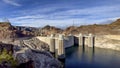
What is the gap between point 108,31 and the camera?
176 feet

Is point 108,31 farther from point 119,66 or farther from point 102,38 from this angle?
point 119,66

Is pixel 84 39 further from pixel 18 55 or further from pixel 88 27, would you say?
pixel 18 55

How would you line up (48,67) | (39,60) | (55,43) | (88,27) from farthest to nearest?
(88,27) → (55,43) → (48,67) → (39,60)

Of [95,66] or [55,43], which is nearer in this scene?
[95,66]

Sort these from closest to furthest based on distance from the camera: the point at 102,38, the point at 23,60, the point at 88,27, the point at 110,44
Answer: the point at 23,60 < the point at 110,44 < the point at 102,38 < the point at 88,27

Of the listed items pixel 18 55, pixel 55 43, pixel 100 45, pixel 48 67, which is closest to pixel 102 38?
pixel 100 45

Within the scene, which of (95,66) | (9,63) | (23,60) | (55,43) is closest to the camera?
(9,63)

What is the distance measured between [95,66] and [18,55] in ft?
43.4

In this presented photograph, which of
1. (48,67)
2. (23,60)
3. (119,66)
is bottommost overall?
(119,66)

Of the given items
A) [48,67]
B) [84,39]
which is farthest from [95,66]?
[84,39]

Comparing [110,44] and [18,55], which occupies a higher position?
[18,55]

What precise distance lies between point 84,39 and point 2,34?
19.3 m

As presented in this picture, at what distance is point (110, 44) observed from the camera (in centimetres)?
4100

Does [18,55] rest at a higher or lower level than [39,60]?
higher
